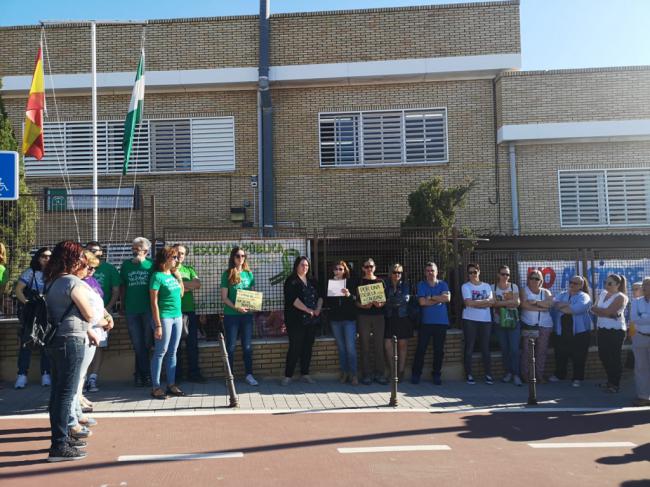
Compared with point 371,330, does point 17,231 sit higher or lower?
higher

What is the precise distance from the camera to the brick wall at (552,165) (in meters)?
16.6

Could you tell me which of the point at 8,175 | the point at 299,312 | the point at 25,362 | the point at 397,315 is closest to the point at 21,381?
the point at 25,362

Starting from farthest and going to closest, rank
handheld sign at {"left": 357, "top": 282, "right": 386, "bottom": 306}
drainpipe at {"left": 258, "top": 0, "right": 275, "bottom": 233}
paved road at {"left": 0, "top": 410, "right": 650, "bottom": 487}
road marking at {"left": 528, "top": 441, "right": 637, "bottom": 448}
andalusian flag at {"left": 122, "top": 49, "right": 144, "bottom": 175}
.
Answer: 1. drainpipe at {"left": 258, "top": 0, "right": 275, "bottom": 233}
2. andalusian flag at {"left": 122, "top": 49, "right": 144, "bottom": 175}
3. handheld sign at {"left": 357, "top": 282, "right": 386, "bottom": 306}
4. road marking at {"left": 528, "top": 441, "right": 637, "bottom": 448}
5. paved road at {"left": 0, "top": 410, "right": 650, "bottom": 487}

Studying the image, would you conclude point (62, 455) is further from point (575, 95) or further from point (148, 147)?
point (575, 95)

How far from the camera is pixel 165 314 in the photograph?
7.68m

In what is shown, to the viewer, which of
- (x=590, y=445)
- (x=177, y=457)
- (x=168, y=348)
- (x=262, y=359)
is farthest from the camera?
(x=262, y=359)

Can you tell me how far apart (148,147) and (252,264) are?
8.29m

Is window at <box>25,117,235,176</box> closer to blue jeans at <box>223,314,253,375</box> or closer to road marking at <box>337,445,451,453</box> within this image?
blue jeans at <box>223,314,253,375</box>

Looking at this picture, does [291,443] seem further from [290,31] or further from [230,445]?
[290,31]

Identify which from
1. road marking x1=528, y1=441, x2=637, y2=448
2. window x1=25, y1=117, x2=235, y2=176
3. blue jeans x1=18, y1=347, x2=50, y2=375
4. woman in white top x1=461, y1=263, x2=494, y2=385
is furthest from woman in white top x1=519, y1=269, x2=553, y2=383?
window x1=25, y1=117, x2=235, y2=176

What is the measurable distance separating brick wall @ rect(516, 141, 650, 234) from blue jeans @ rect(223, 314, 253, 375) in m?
10.2

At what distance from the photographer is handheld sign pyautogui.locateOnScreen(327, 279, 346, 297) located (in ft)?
30.0

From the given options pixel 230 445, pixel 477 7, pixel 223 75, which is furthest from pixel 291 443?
pixel 477 7

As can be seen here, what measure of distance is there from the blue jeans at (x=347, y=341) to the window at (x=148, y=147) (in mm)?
8671
